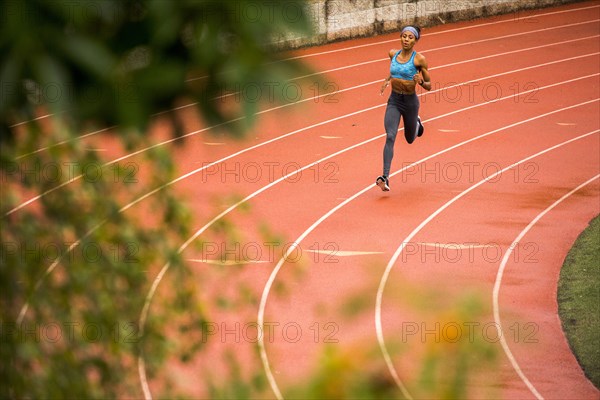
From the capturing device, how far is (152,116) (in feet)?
3.30

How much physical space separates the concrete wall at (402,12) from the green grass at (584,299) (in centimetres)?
896

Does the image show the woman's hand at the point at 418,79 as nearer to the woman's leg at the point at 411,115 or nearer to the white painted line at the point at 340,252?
the woman's leg at the point at 411,115

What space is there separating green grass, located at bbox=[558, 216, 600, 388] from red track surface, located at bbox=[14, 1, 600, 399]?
0.33 ft

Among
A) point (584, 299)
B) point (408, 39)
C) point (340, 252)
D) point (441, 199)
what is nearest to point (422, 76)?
point (408, 39)

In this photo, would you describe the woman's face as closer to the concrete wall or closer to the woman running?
the woman running

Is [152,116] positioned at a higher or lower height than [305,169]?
higher

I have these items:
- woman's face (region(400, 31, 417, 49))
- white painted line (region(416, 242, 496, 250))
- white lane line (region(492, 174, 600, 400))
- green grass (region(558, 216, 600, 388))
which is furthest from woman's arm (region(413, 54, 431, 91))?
green grass (region(558, 216, 600, 388))

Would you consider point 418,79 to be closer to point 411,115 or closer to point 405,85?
point 405,85

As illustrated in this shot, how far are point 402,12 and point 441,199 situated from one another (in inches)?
389

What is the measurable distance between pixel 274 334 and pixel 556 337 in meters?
2.26

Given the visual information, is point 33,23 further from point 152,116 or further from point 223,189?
point 223,189

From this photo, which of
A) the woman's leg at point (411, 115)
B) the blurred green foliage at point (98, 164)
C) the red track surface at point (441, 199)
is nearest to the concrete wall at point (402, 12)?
the red track surface at point (441, 199)

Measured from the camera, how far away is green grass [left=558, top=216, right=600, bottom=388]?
816cm

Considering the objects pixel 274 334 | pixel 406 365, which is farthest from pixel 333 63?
pixel 406 365
